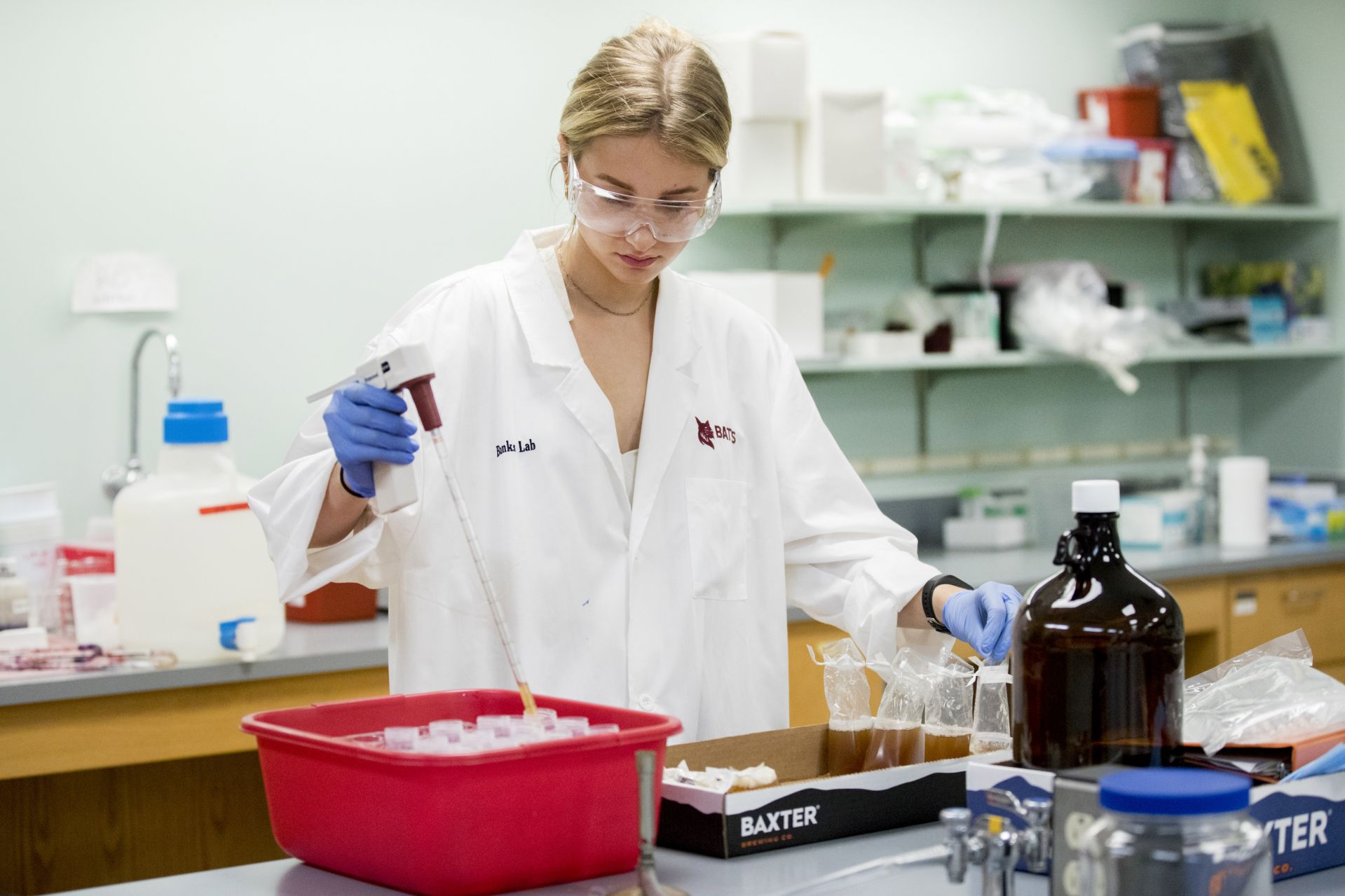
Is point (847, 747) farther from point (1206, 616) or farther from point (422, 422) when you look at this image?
point (1206, 616)

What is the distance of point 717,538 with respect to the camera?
185 centimetres

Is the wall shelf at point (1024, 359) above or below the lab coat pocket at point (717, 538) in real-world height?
above

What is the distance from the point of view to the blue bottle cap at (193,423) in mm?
2543

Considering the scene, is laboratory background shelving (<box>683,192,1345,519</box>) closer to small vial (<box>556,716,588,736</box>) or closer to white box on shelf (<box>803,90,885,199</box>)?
white box on shelf (<box>803,90,885,199</box>)

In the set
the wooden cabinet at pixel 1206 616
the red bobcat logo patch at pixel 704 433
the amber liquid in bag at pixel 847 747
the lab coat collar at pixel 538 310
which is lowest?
the wooden cabinet at pixel 1206 616

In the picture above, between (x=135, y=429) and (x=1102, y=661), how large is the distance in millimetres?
2416

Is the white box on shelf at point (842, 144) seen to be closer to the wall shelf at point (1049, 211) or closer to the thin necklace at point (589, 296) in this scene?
the wall shelf at point (1049, 211)

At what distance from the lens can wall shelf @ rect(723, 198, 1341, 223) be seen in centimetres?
350

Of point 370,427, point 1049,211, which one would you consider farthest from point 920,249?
point 370,427

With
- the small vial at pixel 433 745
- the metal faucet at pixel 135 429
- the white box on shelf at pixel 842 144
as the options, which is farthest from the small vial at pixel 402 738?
the white box on shelf at pixel 842 144

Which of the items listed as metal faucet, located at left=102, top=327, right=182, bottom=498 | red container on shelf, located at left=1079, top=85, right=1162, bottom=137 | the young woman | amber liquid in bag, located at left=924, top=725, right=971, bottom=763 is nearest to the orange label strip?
metal faucet, located at left=102, top=327, right=182, bottom=498

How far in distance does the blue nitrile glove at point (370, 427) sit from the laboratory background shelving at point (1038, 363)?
2.05m

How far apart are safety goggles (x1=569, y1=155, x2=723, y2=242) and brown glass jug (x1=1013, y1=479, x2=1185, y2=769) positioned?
0.71 metres

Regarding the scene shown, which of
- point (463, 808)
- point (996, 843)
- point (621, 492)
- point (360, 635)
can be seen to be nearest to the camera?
point (996, 843)
